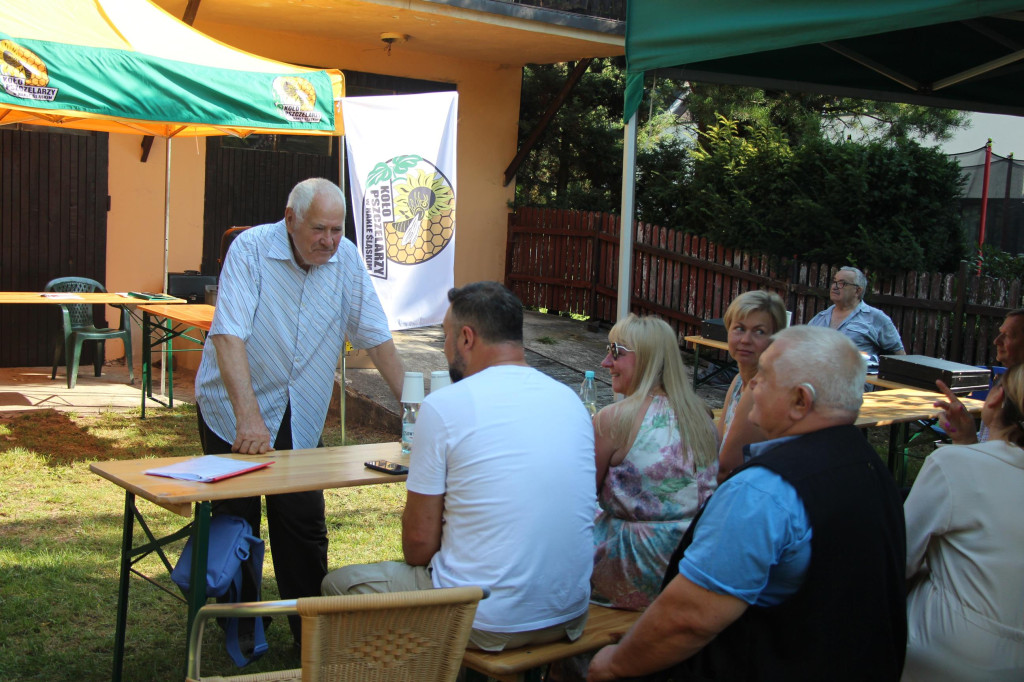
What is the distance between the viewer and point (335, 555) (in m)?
4.74

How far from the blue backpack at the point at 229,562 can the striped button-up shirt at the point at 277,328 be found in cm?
52

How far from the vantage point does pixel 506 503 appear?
7.53 ft

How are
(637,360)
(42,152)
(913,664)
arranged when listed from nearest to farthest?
(913,664) < (637,360) < (42,152)

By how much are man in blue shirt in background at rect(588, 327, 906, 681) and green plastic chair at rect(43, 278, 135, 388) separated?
7634 mm

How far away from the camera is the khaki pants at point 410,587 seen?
238 cm

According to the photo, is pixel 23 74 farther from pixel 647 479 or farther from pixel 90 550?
pixel 647 479

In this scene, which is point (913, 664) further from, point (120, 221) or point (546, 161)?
point (546, 161)

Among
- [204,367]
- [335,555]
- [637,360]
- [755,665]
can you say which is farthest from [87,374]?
[755,665]

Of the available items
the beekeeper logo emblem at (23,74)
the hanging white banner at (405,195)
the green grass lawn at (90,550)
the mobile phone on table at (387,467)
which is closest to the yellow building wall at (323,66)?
the green grass lawn at (90,550)

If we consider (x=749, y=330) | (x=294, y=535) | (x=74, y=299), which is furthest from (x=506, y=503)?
(x=74, y=299)

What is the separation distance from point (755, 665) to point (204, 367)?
8.06ft

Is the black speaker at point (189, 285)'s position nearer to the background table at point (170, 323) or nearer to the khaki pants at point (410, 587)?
the background table at point (170, 323)

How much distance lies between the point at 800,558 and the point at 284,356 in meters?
2.26

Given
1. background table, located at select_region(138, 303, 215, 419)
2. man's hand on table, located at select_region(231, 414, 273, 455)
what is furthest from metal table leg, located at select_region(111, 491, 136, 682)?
background table, located at select_region(138, 303, 215, 419)
